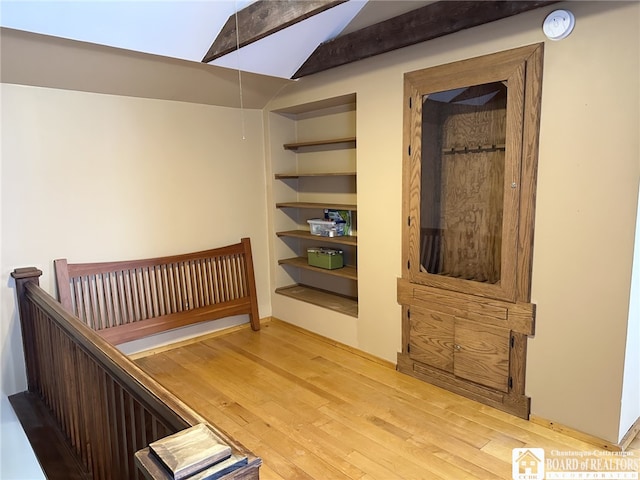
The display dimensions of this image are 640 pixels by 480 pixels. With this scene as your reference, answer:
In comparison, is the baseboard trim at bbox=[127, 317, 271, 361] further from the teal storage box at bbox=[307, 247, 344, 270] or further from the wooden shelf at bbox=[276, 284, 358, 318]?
the teal storage box at bbox=[307, 247, 344, 270]

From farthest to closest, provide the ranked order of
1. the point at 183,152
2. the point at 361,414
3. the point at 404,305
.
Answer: the point at 183,152
the point at 404,305
the point at 361,414

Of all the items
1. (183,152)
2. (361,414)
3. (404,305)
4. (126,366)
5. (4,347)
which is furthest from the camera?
(183,152)

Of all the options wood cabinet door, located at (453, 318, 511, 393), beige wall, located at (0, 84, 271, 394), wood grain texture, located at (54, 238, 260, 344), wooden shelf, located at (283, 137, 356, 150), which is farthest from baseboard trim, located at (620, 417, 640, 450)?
beige wall, located at (0, 84, 271, 394)

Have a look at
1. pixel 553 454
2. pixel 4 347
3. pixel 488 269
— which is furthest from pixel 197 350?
pixel 553 454

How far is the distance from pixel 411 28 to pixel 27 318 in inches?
120

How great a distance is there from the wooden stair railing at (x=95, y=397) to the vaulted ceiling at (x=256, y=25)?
1.52m

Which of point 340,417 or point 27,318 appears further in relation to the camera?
point 27,318

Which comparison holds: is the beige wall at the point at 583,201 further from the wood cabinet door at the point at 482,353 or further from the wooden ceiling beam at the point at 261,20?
the wooden ceiling beam at the point at 261,20

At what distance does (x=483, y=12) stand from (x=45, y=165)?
2.93m

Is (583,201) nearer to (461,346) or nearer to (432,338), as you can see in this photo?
(461,346)

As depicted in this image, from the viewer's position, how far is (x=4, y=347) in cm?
291

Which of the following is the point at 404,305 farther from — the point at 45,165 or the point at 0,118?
the point at 0,118

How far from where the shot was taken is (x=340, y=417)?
2.63 metres

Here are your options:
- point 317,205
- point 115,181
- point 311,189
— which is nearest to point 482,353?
point 317,205
